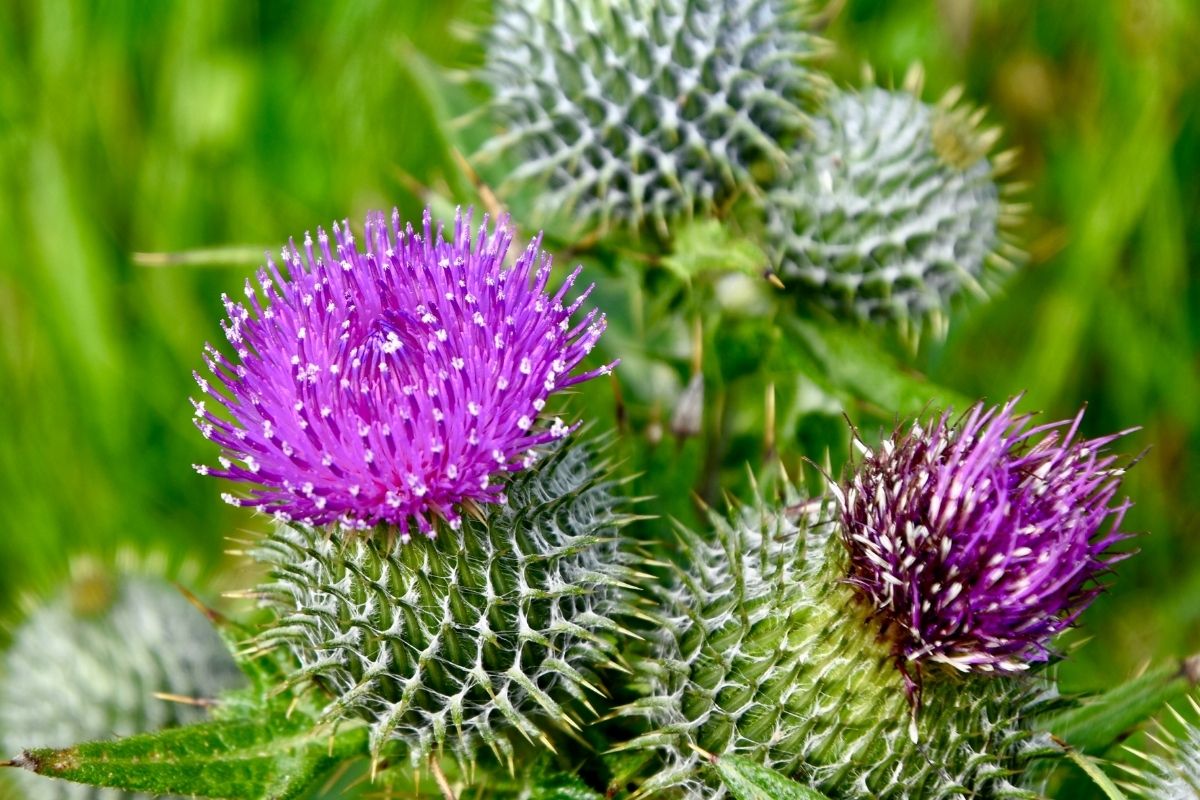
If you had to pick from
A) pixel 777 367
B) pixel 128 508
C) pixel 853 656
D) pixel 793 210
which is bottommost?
pixel 128 508

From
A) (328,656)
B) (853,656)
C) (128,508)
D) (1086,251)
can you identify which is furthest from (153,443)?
(1086,251)

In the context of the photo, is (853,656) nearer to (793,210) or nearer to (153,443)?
(793,210)

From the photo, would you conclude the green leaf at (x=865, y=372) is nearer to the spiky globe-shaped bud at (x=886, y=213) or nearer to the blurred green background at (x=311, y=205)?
the spiky globe-shaped bud at (x=886, y=213)

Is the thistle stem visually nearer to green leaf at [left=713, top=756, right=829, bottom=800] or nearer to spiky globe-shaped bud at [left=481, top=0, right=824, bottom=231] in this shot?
green leaf at [left=713, top=756, right=829, bottom=800]

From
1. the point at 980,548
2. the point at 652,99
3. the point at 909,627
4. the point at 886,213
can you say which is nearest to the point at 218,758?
the point at 909,627

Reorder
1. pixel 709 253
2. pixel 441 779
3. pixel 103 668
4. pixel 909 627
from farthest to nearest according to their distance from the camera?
pixel 103 668 < pixel 709 253 < pixel 441 779 < pixel 909 627

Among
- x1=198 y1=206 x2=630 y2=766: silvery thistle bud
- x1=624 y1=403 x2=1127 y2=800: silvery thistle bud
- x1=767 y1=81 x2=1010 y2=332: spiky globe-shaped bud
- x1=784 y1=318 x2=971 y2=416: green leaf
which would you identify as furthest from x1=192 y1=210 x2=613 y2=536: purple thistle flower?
x1=767 y1=81 x2=1010 y2=332: spiky globe-shaped bud

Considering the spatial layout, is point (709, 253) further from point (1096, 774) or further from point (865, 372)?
point (1096, 774)
